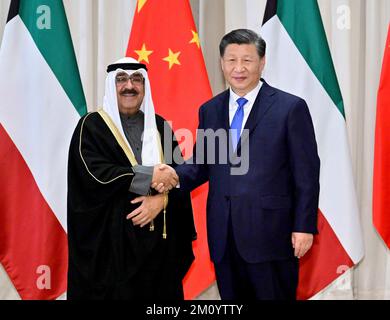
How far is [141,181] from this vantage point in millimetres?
2607

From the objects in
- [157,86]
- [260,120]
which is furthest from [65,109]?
[260,120]

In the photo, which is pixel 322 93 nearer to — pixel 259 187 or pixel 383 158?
pixel 383 158

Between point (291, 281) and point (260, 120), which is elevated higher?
point (260, 120)

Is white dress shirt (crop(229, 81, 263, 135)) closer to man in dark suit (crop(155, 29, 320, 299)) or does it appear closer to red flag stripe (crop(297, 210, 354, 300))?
man in dark suit (crop(155, 29, 320, 299))

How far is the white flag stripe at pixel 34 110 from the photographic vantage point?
Answer: 322 cm

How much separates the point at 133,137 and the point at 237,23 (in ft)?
4.34

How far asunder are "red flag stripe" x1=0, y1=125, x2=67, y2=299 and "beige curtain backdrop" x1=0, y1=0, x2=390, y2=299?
44 cm

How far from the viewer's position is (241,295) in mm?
2445

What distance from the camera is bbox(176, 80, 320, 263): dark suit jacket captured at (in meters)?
2.33

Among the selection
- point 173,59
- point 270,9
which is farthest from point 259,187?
point 270,9

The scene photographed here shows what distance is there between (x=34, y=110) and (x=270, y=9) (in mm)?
1530

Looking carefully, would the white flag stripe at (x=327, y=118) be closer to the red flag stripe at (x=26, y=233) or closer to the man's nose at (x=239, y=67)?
the man's nose at (x=239, y=67)

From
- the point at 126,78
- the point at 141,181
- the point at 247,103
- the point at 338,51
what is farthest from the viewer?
the point at 338,51
